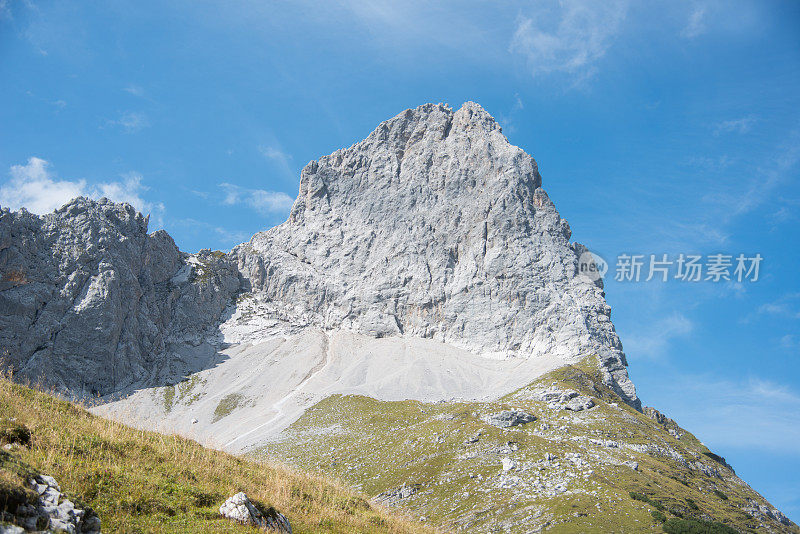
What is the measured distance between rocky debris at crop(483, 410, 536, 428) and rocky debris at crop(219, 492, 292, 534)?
84.7m

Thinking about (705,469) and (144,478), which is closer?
(144,478)

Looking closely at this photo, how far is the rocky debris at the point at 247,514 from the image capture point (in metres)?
12.6

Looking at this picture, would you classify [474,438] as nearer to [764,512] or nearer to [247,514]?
[764,512]

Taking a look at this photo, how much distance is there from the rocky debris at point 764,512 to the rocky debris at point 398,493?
51865 millimetres

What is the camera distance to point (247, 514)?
12664 millimetres

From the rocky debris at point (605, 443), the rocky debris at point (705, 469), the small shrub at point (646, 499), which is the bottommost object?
the small shrub at point (646, 499)

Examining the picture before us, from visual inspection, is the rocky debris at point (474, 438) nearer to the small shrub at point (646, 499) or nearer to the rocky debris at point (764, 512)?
the small shrub at point (646, 499)

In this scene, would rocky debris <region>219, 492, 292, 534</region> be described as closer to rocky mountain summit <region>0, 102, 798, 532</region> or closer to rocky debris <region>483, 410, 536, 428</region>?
rocky mountain summit <region>0, 102, 798, 532</region>

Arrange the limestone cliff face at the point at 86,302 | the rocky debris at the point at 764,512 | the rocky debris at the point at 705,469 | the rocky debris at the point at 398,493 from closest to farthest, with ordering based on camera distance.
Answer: the rocky debris at the point at 398,493 → the rocky debris at the point at 764,512 → the rocky debris at the point at 705,469 → the limestone cliff face at the point at 86,302

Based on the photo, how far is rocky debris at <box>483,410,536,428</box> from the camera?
92.7 metres

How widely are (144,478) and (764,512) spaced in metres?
102

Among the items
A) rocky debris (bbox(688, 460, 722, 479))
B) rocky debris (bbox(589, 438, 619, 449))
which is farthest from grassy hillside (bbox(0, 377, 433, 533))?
rocky debris (bbox(688, 460, 722, 479))

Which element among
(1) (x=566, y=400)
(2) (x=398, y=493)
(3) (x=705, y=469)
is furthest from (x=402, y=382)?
(2) (x=398, y=493)

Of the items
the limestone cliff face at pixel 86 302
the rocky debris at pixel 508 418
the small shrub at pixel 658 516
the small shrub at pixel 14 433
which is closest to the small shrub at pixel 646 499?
the small shrub at pixel 658 516
